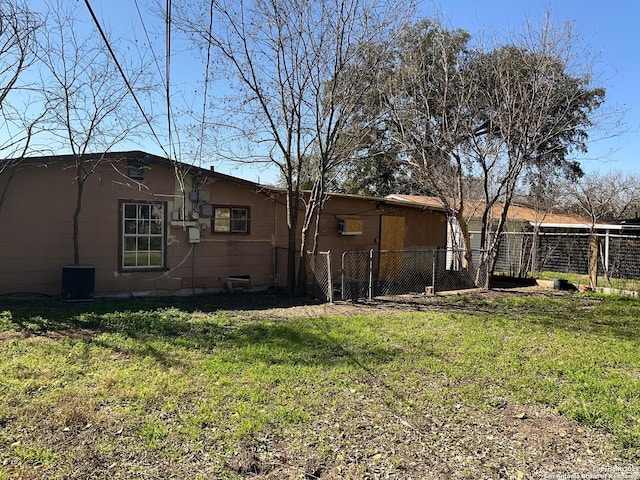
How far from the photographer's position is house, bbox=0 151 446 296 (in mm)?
8148

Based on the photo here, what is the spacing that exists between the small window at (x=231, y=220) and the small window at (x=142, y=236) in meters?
1.20

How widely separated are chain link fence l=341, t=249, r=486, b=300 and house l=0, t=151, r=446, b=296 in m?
0.74

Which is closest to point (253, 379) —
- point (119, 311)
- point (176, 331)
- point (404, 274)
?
point (176, 331)

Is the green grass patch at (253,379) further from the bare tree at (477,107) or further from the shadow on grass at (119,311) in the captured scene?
the bare tree at (477,107)

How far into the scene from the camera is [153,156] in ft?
30.3

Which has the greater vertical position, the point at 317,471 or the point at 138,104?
the point at 138,104

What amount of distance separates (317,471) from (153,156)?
7.94 m

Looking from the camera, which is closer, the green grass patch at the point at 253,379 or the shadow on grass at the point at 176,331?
the green grass patch at the point at 253,379

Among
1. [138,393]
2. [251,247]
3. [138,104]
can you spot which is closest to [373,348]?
[138,393]

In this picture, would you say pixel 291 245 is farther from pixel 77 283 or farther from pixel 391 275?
pixel 391 275

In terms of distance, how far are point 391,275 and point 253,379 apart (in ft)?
32.1

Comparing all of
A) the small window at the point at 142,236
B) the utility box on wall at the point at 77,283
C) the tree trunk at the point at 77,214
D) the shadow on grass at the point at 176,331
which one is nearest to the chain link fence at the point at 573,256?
the shadow on grass at the point at 176,331

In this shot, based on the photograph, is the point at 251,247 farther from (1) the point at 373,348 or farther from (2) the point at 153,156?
(1) the point at 373,348

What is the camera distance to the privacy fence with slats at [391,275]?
10078mm
